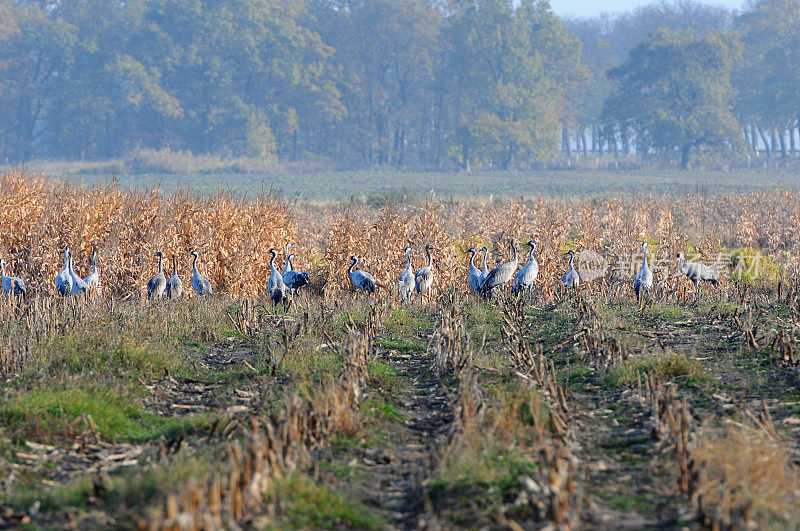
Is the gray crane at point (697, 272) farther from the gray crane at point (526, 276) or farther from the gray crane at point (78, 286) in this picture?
the gray crane at point (78, 286)

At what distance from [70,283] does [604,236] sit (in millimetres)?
13224

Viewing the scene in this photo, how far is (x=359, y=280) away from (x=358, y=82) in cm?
5684

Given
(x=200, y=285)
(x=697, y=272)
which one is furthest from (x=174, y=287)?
(x=697, y=272)

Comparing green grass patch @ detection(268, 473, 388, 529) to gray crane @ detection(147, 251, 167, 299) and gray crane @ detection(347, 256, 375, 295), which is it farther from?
gray crane @ detection(347, 256, 375, 295)

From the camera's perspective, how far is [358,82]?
70938mm

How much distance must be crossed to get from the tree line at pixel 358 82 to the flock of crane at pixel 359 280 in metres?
48.6

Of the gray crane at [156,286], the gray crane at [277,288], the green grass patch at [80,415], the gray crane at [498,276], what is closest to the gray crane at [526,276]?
the gray crane at [498,276]

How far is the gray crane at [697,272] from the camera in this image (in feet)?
56.7

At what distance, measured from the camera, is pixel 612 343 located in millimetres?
9570

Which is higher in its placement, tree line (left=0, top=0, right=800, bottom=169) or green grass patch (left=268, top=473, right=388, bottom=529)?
tree line (left=0, top=0, right=800, bottom=169)

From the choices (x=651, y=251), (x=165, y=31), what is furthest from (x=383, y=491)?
(x=165, y=31)

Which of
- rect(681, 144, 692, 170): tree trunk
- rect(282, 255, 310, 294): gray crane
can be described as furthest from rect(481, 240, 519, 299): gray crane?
rect(681, 144, 692, 170): tree trunk

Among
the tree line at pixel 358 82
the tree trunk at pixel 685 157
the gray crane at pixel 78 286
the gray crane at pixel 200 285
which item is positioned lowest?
the gray crane at pixel 200 285

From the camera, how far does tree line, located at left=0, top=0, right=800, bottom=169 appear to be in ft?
211
